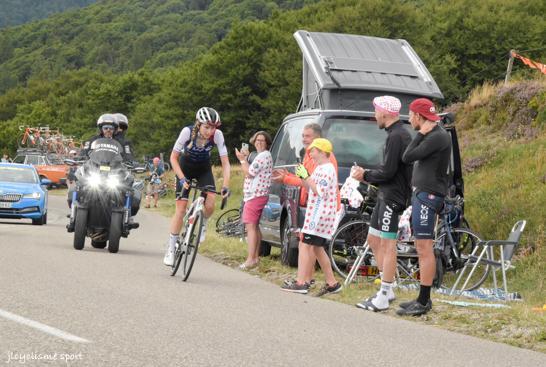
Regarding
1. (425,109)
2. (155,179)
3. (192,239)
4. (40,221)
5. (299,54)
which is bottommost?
(155,179)

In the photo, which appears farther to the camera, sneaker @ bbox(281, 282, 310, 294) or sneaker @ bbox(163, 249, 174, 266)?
sneaker @ bbox(163, 249, 174, 266)

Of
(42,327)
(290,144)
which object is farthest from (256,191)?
(42,327)

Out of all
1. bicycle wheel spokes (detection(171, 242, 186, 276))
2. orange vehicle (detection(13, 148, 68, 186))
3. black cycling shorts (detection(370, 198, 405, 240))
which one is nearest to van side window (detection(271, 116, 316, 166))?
bicycle wheel spokes (detection(171, 242, 186, 276))

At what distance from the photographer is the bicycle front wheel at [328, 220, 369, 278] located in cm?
1287

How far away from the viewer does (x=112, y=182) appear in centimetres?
1538

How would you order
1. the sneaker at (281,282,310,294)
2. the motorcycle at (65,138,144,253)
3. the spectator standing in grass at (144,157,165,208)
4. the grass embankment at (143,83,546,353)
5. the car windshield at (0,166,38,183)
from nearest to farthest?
the grass embankment at (143,83,546,353), the sneaker at (281,282,310,294), the motorcycle at (65,138,144,253), the car windshield at (0,166,38,183), the spectator standing in grass at (144,157,165,208)

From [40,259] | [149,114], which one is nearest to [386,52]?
[40,259]

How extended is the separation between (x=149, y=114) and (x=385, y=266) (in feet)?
339

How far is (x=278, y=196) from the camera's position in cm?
1467

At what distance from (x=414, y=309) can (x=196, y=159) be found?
379cm

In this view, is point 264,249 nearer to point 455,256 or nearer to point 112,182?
point 112,182

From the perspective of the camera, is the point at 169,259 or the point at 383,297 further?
the point at 169,259

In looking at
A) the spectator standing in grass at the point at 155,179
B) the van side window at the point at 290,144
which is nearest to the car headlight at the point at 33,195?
the van side window at the point at 290,144

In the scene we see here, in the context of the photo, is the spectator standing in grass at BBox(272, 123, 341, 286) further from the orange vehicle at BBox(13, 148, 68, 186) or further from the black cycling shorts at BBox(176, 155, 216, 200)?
the orange vehicle at BBox(13, 148, 68, 186)
